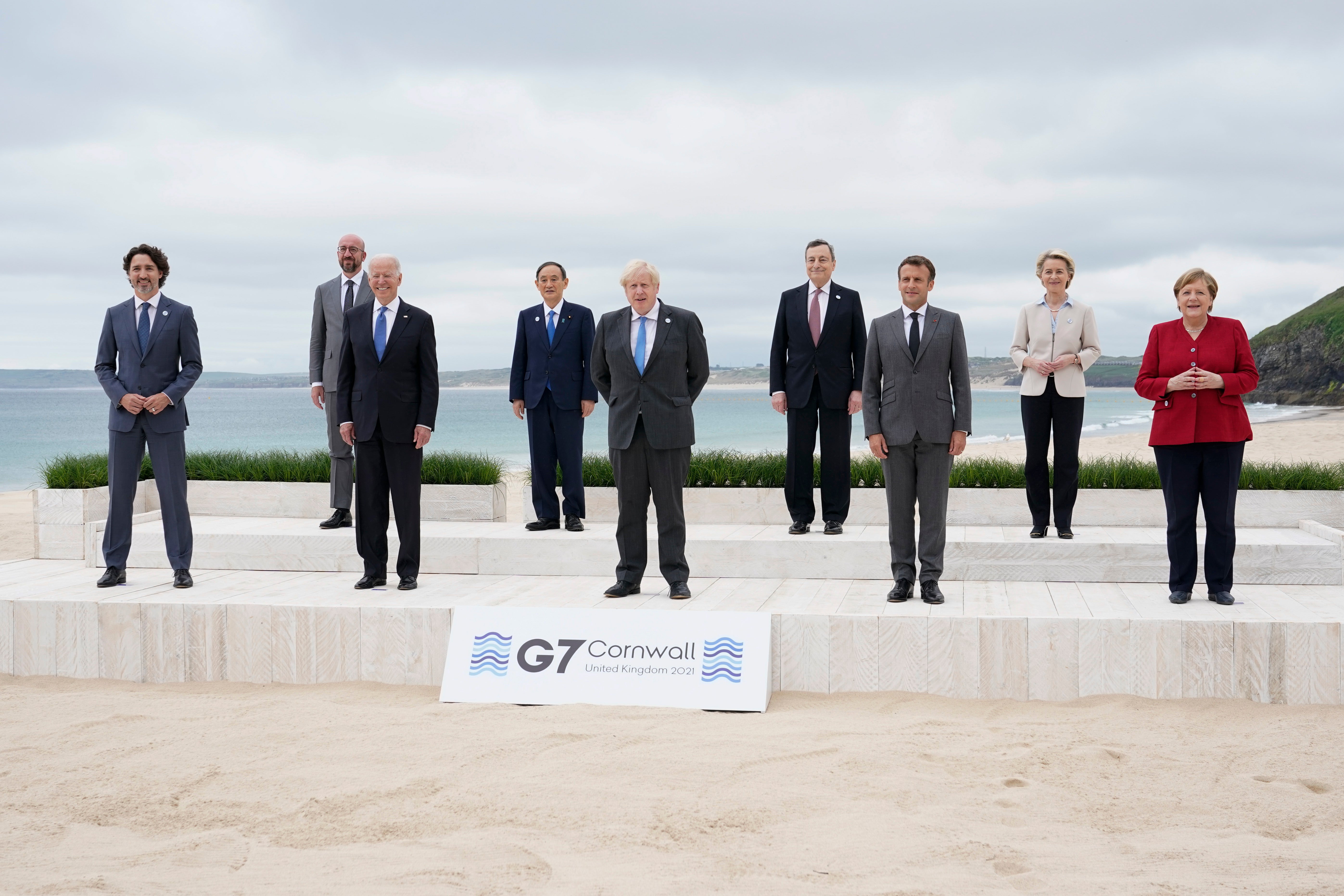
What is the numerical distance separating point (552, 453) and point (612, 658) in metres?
2.39

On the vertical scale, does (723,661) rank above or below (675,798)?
above

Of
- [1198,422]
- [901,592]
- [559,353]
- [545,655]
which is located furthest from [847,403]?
[545,655]

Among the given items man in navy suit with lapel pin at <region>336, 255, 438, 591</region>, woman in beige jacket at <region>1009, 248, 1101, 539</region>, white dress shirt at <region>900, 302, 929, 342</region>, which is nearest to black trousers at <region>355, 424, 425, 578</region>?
man in navy suit with lapel pin at <region>336, 255, 438, 591</region>

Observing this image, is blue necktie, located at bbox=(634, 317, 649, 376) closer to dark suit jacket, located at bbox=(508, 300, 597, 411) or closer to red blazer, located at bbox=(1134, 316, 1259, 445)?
→ dark suit jacket, located at bbox=(508, 300, 597, 411)

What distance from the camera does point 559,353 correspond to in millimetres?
6379

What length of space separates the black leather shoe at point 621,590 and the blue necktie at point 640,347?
40.8 inches

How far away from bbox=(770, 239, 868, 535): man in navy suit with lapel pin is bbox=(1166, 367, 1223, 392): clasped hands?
1733 millimetres

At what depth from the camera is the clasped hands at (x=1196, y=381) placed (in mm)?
4488

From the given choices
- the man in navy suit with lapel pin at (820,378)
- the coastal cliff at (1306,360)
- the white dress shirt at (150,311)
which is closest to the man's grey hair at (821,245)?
the man in navy suit with lapel pin at (820,378)

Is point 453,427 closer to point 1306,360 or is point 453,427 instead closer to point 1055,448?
point 1306,360

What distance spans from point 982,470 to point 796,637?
3153mm

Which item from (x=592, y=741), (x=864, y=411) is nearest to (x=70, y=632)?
(x=592, y=741)

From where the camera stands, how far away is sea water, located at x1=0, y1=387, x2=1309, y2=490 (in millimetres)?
33562

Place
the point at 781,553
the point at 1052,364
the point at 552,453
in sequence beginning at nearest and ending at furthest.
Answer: the point at 1052,364, the point at 781,553, the point at 552,453
